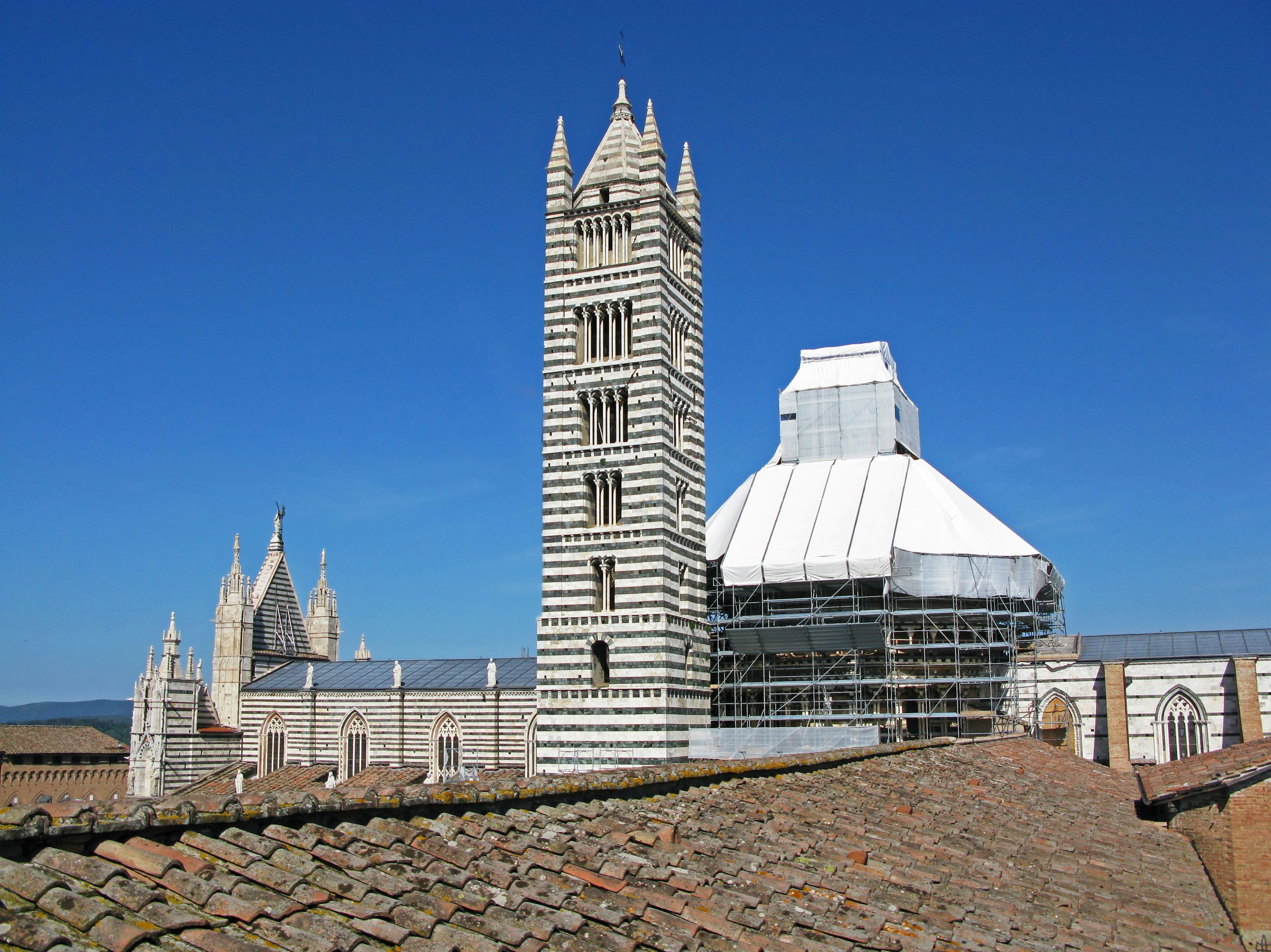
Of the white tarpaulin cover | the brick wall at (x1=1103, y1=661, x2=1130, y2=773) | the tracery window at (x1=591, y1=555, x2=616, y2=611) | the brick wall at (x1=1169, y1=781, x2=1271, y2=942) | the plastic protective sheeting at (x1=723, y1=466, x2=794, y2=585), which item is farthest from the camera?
the brick wall at (x1=1103, y1=661, x2=1130, y2=773)

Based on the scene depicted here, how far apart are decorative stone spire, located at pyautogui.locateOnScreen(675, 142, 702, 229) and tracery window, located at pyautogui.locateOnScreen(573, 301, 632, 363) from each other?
207 inches

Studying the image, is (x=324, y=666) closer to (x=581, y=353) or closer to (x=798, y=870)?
(x=581, y=353)

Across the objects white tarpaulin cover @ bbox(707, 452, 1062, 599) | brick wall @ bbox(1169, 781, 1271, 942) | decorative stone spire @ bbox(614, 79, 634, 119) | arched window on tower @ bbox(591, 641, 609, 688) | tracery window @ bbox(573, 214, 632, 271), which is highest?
decorative stone spire @ bbox(614, 79, 634, 119)

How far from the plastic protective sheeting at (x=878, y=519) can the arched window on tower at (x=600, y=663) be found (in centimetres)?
877

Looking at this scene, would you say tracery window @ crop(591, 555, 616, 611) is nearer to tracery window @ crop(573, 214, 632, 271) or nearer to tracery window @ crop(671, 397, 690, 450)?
tracery window @ crop(671, 397, 690, 450)

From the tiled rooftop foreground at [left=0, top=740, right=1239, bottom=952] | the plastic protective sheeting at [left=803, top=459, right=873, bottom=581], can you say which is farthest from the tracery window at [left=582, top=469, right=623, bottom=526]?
the tiled rooftop foreground at [left=0, top=740, right=1239, bottom=952]

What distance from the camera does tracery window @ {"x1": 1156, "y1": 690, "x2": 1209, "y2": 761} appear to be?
131 ft

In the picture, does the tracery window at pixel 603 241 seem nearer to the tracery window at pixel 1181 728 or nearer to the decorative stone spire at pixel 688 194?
the decorative stone spire at pixel 688 194

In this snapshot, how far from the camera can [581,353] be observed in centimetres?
3747

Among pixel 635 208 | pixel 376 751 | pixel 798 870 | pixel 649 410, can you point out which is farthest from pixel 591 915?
pixel 376 751

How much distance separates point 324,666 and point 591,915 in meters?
47.7

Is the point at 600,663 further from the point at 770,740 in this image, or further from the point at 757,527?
the point at 757,527

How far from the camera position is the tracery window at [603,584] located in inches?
1410

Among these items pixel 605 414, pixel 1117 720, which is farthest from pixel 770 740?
pixel 1117 720
